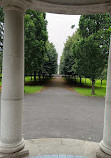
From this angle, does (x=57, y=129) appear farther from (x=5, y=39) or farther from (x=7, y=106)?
(x=5, y=39)

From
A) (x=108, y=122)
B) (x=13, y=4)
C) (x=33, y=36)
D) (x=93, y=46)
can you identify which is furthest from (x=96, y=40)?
(x=13, y=4)

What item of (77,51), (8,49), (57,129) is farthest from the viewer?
(77,51)

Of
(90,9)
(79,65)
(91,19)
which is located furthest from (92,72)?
(90,9)

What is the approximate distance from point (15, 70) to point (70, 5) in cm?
257

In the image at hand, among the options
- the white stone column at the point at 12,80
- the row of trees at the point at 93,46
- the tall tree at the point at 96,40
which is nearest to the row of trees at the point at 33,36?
the row of trees at the point at 93,46

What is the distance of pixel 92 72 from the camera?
18125mm

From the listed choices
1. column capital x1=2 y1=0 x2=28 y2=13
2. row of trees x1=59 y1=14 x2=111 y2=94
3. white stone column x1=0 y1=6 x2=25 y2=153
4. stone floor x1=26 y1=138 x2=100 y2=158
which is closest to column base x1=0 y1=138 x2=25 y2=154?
white stone column x1=0 y1=6 x2=25 y2=153

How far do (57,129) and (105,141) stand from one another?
3.25 meters

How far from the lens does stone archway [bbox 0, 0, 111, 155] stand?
3531 mm

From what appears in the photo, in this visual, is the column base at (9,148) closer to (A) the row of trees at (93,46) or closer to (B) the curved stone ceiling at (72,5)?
(B) the curved stone ceiling at (72,5)

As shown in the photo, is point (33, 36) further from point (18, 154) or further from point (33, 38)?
point (18, 154)

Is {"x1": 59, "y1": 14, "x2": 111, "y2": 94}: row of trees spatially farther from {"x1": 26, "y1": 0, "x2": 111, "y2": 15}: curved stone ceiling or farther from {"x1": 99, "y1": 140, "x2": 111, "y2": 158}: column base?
→ {"x1": 99, "y1": 140, "x2": 111, "y2": 158}: column base

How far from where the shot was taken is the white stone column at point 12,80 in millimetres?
3529

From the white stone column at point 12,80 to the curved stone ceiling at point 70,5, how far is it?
0.59 metres
